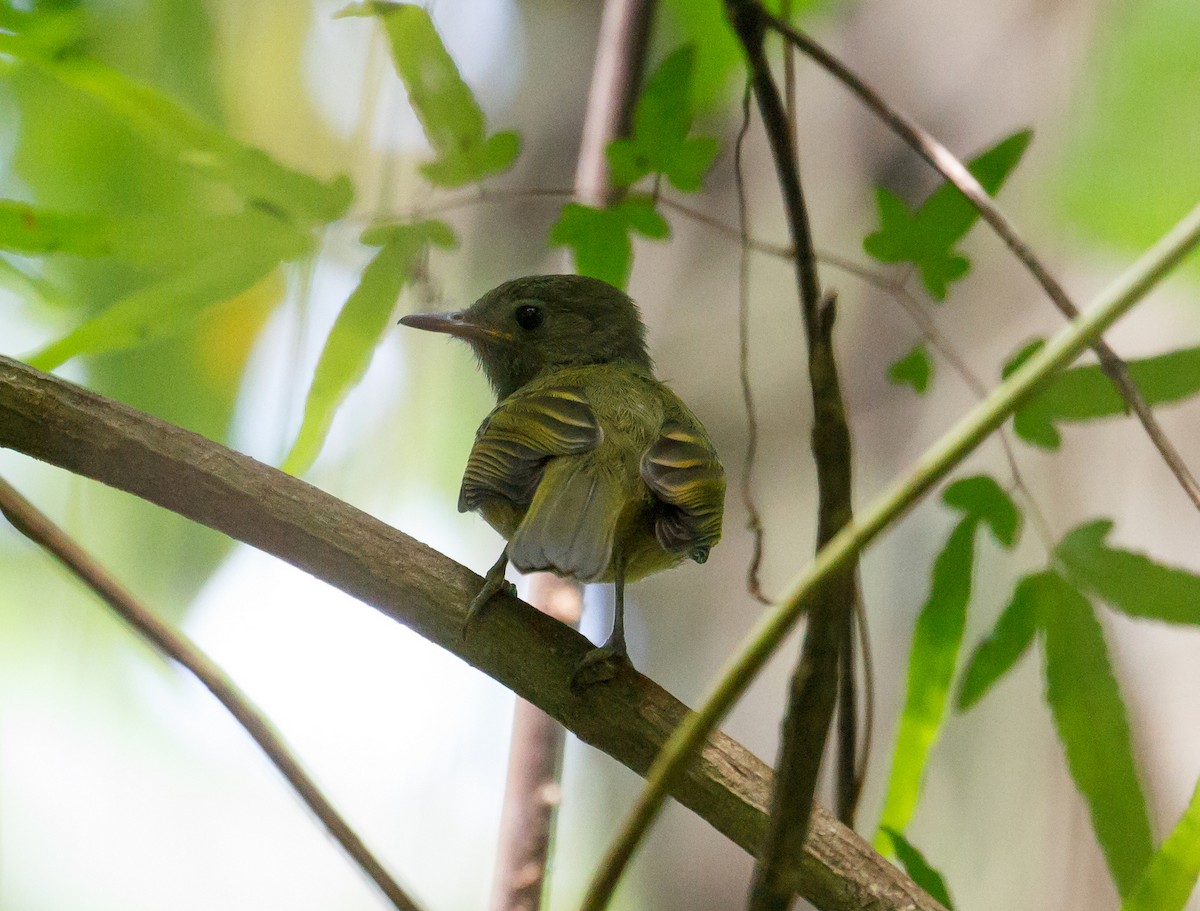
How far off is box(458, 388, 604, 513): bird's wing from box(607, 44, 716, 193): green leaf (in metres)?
0.47

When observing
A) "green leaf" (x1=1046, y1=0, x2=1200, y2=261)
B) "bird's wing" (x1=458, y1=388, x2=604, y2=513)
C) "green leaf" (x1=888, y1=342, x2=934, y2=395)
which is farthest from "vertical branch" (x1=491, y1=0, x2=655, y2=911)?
"green leaf" (x1=1046, y1=0, x2=1200, y2=261)

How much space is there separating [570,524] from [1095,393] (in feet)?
3.01

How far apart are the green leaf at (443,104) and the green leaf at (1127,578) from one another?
120 cm

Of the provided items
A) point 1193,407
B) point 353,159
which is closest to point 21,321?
point 353,159

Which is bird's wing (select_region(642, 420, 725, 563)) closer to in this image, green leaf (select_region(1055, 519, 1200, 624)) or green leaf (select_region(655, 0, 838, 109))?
green leaf (select_region(1055, 519, 1200, 624))

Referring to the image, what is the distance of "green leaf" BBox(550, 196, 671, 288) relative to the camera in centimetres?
213

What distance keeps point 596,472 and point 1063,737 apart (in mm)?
872

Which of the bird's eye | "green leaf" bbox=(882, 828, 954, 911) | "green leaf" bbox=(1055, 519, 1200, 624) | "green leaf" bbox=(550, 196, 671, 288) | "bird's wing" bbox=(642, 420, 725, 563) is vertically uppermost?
the bird's eye

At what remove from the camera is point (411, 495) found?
3.36 meters

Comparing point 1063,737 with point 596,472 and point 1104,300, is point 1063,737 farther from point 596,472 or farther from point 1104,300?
point 1104,300

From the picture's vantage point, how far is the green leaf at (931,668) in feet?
6.06

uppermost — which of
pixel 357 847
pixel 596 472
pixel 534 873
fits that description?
pixel 596 472

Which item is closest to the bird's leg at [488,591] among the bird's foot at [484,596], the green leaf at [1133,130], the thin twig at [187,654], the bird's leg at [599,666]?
the bird's foot at [484,596]

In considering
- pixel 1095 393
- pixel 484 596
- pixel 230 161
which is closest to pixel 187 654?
pixel 484 596
